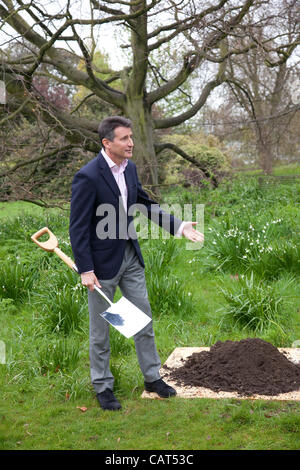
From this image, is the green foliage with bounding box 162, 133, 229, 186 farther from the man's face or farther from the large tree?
the man's face

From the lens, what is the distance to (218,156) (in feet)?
46.6

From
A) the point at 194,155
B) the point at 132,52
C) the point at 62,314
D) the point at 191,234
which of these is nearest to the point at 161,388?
the point at 191,234

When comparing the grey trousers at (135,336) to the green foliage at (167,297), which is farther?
the green foliage at (167,297)

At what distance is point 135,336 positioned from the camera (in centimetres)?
377

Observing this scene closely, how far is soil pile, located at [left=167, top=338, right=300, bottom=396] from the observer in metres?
3.80

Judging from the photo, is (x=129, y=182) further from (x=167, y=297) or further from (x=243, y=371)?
(x=167, y=297)

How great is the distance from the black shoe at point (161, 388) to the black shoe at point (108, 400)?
28cm

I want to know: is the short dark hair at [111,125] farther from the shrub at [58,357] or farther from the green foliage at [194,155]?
the green foliage at [194,155]

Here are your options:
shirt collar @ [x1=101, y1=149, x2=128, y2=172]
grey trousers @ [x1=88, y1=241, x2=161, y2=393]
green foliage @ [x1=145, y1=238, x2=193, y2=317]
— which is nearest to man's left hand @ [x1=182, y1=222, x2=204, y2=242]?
grey trousers @ [x1=88, y1=241, x2=161, y2=393]

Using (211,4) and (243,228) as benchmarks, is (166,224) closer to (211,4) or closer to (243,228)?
(243,228)

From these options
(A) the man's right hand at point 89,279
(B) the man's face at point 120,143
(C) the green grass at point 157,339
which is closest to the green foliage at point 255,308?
(C) the green grass at point 157,339

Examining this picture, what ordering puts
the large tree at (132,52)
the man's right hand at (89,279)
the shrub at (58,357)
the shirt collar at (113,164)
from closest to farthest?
Result: the man's right hand at (89,279)
the shirt collar at (113,164)
the shrub at (58,357)
the large tree at (132,52)

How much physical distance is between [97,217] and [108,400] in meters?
1.28

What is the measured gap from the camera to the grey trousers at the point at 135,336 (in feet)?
12.1
